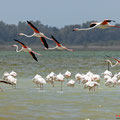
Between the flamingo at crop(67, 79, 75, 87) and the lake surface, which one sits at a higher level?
the flamingo at crop(67, 79, 75, 87)

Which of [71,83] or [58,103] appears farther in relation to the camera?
[71,83]

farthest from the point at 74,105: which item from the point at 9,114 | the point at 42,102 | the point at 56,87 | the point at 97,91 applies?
the point at 56,87

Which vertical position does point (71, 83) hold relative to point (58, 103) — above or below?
above

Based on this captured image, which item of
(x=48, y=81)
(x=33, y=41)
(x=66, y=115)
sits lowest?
(x=66, y=115)

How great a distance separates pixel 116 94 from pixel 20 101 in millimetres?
3692

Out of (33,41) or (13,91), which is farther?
(33,41)

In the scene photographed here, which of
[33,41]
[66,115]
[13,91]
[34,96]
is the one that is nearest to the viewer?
[66,115]

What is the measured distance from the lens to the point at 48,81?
63.2 ft

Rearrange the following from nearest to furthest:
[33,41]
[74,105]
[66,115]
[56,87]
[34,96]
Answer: [66,115]
[74,105]
[34,96]
[56,87]
[33,41]

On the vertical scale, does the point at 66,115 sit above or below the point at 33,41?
below

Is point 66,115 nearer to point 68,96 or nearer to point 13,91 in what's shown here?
point 68,96

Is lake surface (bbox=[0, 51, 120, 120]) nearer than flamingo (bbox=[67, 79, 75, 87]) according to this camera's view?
Yes

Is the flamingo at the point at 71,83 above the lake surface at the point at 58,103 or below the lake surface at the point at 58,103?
above

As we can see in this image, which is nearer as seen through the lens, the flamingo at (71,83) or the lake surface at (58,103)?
the lake surface at (58,103)
